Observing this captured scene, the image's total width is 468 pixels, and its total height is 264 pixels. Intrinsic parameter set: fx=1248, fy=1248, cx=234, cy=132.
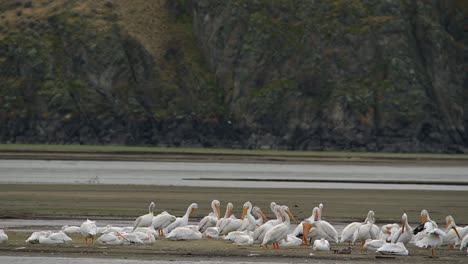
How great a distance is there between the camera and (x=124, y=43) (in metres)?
135

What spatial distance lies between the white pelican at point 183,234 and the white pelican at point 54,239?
3.17 m

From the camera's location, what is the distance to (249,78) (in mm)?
132750

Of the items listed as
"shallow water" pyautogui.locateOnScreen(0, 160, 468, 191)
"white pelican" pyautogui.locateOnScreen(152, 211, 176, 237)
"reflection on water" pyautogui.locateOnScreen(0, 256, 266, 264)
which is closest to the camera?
"reflection on water" pyautogui.locateOnScreen(0, 256, 266, 264)

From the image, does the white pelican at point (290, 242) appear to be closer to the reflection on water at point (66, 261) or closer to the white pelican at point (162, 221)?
the reflection on water at point (66, 261)

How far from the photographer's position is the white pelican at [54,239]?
31.8m

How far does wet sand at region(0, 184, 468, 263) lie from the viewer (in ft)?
101

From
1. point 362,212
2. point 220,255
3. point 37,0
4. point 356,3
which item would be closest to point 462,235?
point 220,255

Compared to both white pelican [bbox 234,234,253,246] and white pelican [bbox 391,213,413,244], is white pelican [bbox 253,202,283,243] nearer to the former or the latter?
white pelican [bbox 234,234,253,246]

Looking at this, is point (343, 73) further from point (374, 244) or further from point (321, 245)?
point (321, 245)

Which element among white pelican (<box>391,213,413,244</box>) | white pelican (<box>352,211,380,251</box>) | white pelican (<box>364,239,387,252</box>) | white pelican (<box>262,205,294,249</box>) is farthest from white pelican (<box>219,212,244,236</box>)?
white pelican (<box>391,213,413,244</box>)

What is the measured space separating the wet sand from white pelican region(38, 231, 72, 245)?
0.32 metres

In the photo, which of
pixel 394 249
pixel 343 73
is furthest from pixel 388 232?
pixel 343 73

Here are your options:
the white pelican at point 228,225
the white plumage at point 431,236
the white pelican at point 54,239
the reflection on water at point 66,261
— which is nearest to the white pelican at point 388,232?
the white plumage at point 431,236

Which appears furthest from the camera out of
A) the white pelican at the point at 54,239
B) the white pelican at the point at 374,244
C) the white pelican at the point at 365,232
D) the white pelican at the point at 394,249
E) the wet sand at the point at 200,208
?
the white pelican at the point at 365,232
